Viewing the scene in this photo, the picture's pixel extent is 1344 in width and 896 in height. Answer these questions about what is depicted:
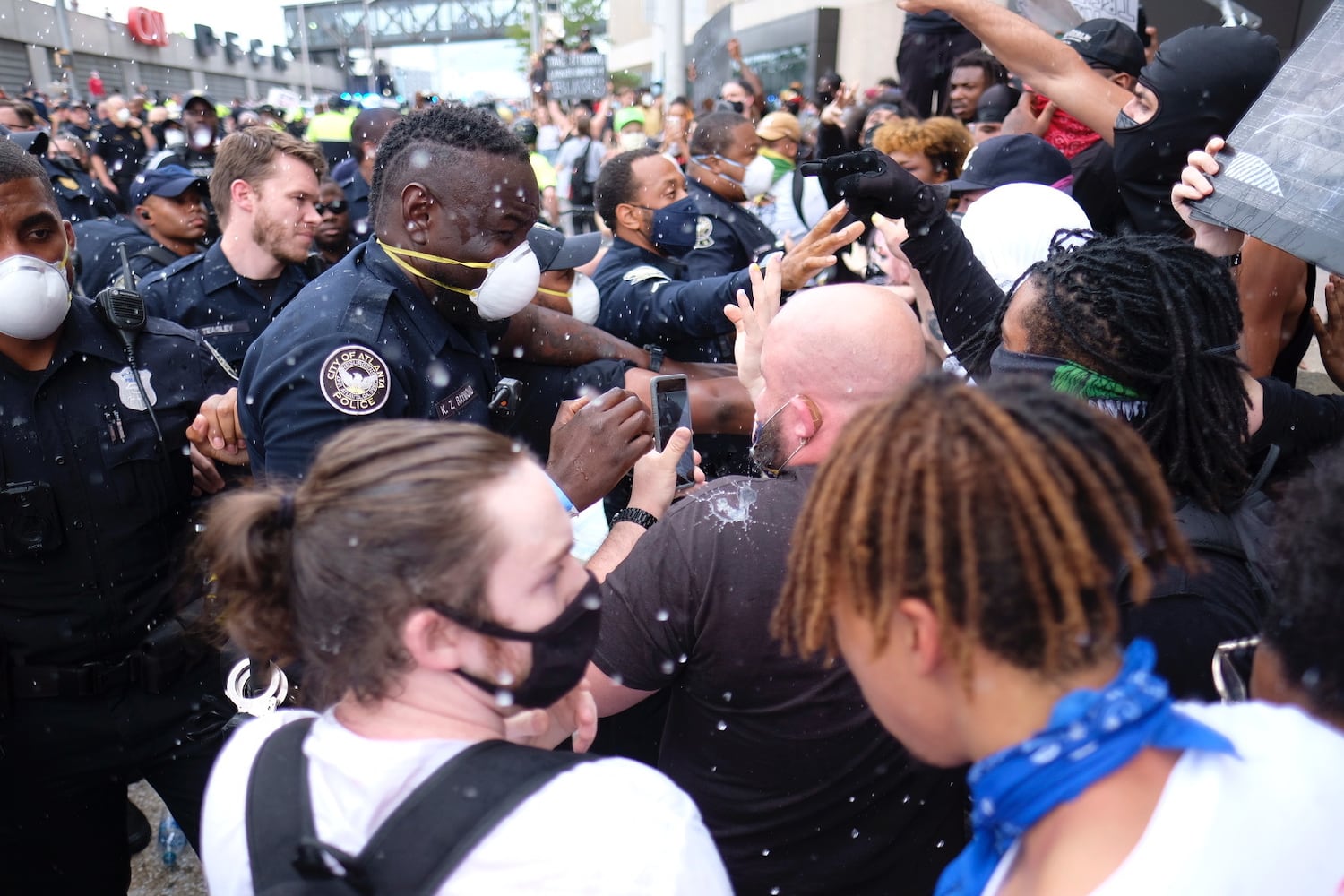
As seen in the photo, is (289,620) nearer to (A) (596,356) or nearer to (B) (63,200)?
(A) (596,356)

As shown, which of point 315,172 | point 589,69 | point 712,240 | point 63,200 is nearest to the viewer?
point 315,172

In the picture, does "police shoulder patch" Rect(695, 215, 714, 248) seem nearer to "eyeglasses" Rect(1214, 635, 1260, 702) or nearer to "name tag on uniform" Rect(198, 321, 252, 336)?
"name tag on uniform" Rect(198, 321, 252, 336)

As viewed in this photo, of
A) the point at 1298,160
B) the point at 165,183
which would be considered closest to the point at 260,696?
the point at 1298,160

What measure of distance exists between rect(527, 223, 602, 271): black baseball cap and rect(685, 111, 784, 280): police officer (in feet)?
4.21

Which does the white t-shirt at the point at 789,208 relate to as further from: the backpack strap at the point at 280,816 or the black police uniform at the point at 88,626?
the backpack strap at the point at 280,816

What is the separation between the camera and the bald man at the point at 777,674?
1781mm

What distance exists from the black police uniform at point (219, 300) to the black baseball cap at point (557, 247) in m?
1.58

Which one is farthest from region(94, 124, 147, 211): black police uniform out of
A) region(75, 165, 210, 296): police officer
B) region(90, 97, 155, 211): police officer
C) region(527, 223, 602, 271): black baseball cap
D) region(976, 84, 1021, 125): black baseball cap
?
region(976, 84, 1021, 125): black baseball cap

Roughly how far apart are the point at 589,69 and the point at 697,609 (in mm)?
13953

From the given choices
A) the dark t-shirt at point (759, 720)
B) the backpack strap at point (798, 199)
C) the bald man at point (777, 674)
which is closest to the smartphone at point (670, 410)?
the bald man at point (777, 674)

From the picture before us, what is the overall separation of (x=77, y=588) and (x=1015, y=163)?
12.6ft

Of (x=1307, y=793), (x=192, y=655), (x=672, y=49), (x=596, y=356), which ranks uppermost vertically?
(x=672, y=49)

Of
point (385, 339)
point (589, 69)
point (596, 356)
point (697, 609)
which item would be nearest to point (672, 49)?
point (589, 69)

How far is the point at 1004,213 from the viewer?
330 centimetres
